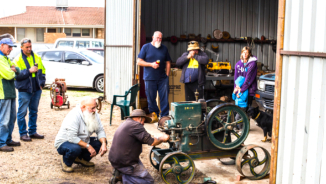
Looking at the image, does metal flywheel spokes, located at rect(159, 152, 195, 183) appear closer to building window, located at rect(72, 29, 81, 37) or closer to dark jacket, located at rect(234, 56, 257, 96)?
dark jacket, located at rect(234, 56, 257, 96)

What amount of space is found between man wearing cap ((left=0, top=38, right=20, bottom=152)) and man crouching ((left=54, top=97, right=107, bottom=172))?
140 cm

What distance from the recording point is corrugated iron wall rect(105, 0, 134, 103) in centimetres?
966

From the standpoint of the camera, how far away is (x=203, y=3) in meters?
12.6

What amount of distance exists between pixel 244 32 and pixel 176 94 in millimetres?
5150

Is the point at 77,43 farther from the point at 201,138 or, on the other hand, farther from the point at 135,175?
the point at 135,175

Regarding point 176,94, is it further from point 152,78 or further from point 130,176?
point 130,176

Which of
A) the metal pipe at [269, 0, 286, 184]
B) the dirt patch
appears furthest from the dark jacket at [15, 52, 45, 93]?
the metal pipe at [269, 0, 286, 184]

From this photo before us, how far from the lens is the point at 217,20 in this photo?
12.8 metres

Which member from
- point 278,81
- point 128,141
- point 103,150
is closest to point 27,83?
point 103,150

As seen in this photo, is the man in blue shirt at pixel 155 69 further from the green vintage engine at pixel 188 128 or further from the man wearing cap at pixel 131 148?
the man wearing cap at pixel 131 148

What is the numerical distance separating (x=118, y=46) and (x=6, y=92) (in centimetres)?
499

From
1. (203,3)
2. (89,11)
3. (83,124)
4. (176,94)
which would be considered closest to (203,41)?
(203,3)

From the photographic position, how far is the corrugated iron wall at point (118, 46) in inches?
380

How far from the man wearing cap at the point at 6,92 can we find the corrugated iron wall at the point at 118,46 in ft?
12.9
